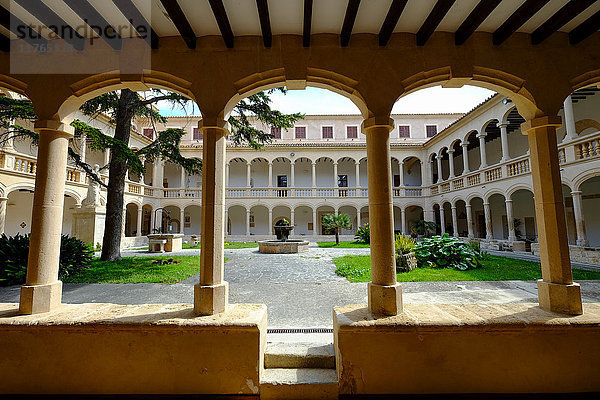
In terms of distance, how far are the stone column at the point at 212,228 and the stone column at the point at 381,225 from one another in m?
1.56

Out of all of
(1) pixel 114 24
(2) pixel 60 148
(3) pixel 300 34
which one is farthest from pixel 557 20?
(2) pixel 60 148

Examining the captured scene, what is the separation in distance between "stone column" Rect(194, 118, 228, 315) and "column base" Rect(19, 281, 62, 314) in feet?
4.92

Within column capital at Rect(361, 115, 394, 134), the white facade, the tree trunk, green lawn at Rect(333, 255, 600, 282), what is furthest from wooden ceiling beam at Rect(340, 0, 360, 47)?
the white facade

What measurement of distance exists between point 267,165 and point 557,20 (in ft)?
78.3

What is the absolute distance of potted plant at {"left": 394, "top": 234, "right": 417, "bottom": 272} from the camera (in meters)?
8.23

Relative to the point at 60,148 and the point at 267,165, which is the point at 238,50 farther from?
the point at 267,165

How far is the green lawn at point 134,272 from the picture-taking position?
680 cm

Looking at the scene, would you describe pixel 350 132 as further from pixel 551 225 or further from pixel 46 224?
pixel 46 224

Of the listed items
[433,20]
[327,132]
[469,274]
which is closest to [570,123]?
[469,274]

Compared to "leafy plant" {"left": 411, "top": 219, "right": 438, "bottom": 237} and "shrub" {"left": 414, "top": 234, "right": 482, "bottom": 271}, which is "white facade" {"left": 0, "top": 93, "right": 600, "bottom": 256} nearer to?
"leafy plant" {"left": 411, "top": 219, "right": 438, "bottom": 237}

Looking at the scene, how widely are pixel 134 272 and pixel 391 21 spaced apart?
8.20 metres

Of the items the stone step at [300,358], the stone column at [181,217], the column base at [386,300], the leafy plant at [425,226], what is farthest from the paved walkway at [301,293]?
the stone column at [181,217]

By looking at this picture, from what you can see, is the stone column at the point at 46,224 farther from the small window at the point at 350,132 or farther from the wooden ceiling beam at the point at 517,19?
the small window at the point at 350,132

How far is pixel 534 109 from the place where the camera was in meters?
3.21
